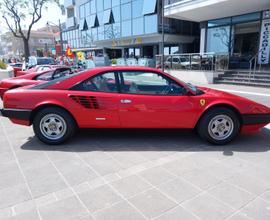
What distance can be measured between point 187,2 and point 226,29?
12.6ft

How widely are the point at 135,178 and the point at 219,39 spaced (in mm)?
16340

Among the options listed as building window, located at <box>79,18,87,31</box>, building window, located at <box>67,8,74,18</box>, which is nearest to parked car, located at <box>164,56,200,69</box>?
building window, located at <box>79,18,87,31</box>

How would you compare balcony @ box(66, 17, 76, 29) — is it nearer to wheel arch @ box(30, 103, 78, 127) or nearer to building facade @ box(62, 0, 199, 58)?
building facade @ box(62, 0, 199, 58)

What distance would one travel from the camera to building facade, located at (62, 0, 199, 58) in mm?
21328

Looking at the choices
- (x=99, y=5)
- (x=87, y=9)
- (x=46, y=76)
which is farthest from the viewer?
(x=87, y=9)

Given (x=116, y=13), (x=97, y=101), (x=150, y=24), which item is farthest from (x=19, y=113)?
(x=116, y=13)

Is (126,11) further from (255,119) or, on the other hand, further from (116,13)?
(255,119)

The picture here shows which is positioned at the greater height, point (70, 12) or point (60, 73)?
point (70, 12)

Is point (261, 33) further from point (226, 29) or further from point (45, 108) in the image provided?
point (45, 108)

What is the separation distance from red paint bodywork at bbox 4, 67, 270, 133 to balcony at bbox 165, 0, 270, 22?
10.9 meters

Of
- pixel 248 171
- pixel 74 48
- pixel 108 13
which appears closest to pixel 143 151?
pixel 248 171

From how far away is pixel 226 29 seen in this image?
16.0m

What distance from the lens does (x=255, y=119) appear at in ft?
13.0

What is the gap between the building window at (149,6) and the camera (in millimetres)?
20212
